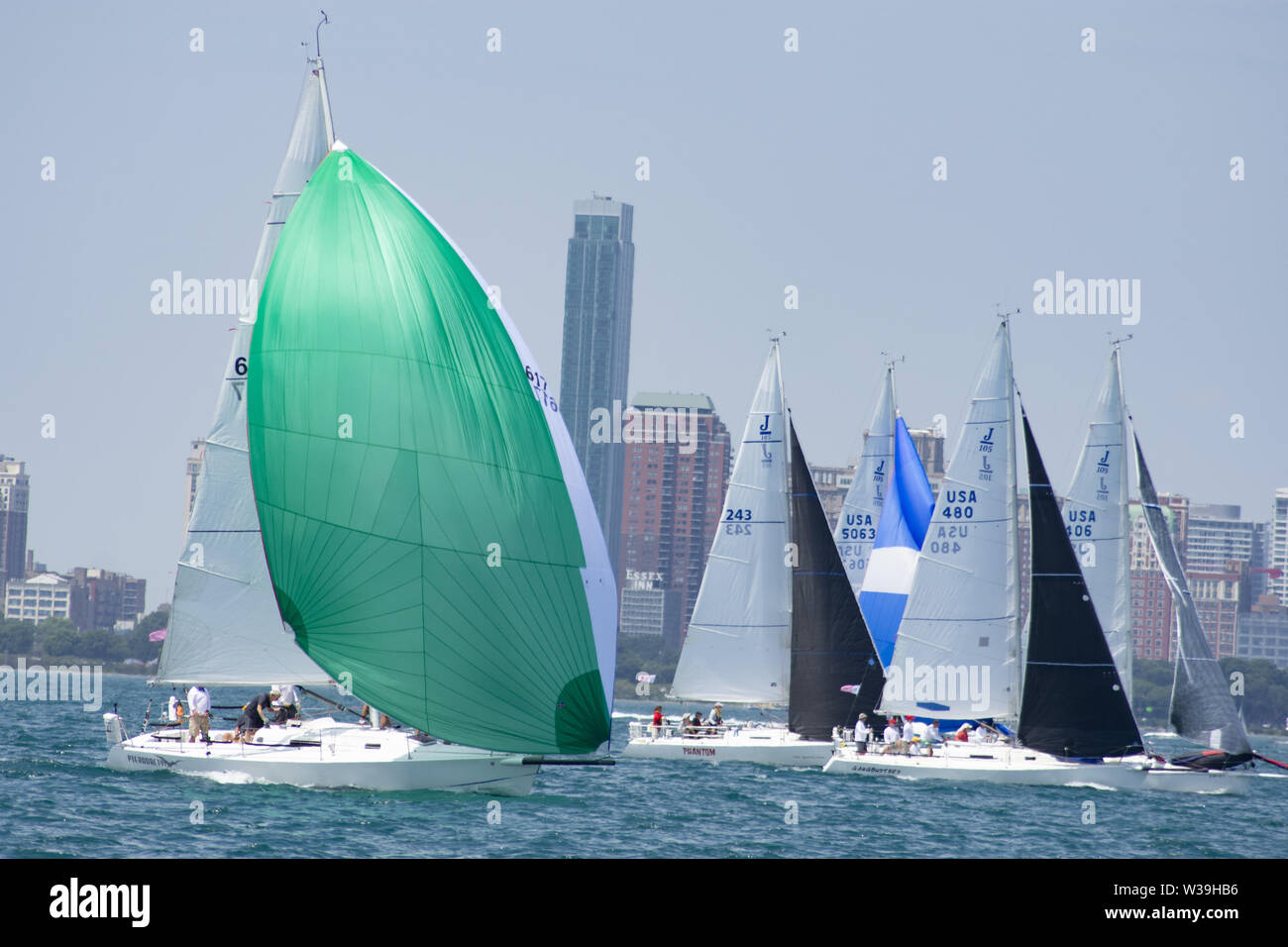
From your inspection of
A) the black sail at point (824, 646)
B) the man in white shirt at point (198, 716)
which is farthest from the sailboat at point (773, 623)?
the man in white shirt at point (198, 716)

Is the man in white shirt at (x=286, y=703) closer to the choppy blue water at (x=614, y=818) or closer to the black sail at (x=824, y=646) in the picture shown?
the choppy blue water at (x=614, y=818)

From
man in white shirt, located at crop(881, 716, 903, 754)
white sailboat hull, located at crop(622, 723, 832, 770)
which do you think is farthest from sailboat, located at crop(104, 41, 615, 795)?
white sailboat hull, located at crop(622, 723, 832, 770)

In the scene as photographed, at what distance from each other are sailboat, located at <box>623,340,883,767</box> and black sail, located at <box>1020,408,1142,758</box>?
5.50m

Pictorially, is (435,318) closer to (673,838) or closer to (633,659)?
(673,838)

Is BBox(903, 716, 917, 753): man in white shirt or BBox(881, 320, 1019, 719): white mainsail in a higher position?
BBox(881, 320, 1019, 719): white mainsail

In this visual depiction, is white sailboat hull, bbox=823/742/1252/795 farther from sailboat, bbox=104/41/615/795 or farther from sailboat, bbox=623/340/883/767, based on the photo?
sailboat, bbox=104/41/615/795

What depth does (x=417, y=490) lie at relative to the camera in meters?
19.5

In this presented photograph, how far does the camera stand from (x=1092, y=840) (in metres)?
23.6

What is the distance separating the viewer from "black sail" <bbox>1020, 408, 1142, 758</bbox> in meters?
32.4

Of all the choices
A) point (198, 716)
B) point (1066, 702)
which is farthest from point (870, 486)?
point (198, 716)

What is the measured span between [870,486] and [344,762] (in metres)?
24.6

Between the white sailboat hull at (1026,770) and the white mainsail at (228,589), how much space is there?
14.2m
